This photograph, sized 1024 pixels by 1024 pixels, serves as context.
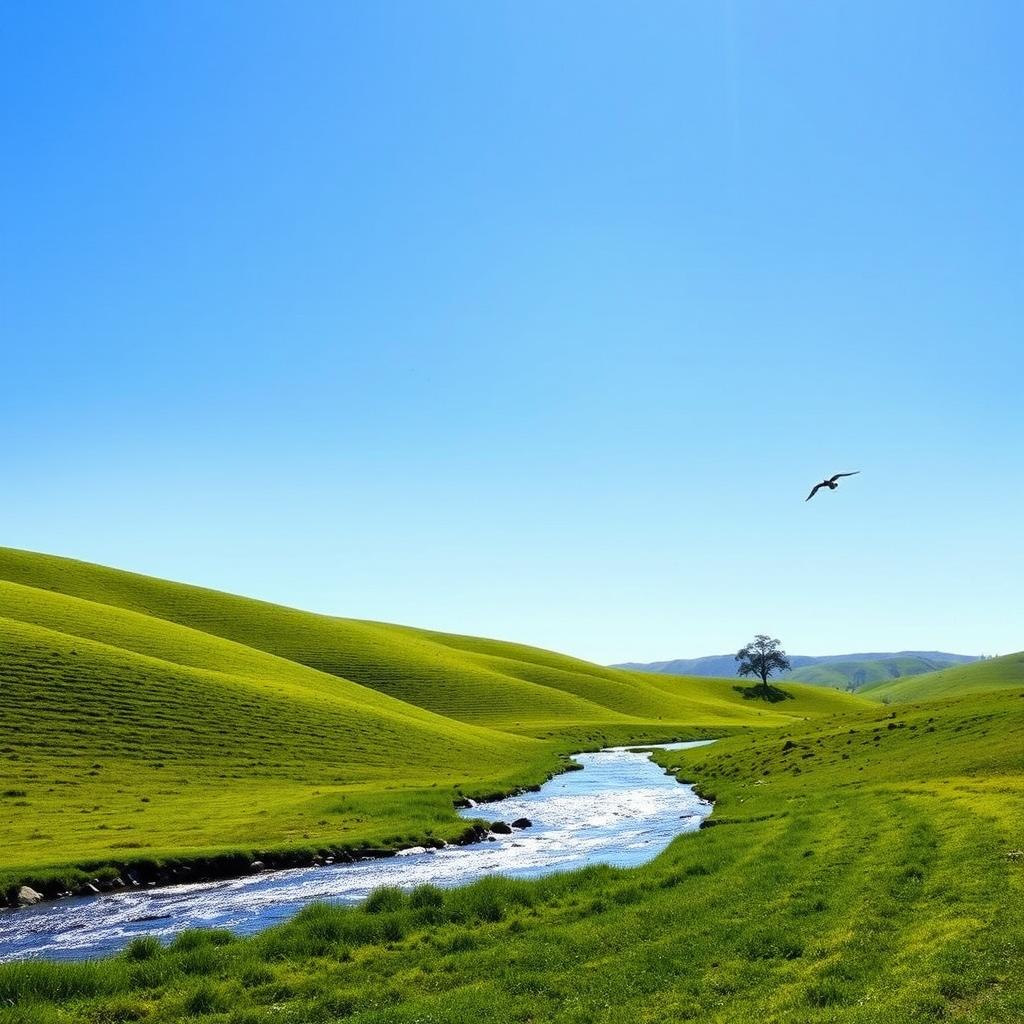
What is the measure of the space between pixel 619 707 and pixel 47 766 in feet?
408

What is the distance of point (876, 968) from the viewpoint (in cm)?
1530

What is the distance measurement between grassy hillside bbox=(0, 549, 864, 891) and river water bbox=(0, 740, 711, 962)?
3.11 metres

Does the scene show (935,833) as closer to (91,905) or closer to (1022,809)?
(1022,809)

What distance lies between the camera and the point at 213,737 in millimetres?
66312

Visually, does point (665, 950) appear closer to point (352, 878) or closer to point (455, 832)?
point (352, 878)

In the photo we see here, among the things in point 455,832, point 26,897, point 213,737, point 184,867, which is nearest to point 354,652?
point 213,737

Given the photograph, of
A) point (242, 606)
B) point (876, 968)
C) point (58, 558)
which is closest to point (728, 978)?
point (876, 968)

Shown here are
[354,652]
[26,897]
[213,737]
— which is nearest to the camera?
[26,897]

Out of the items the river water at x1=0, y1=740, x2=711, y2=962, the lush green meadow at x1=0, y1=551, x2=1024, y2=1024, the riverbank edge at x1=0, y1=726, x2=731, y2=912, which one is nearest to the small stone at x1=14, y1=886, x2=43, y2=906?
the riverbank edge at x1=0, y1=726, x2=731, y2=912

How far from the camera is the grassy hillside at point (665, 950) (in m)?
14.6

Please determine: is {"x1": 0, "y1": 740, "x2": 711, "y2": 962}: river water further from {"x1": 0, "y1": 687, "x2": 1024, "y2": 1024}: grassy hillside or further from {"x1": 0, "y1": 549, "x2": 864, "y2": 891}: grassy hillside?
{"x1": 0, "y1": 687, "x2": 1024, "y2": 1024}: grassy hillside

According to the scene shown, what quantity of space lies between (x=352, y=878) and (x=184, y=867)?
26.3ft

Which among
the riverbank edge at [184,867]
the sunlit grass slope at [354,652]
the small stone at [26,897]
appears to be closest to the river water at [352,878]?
the small stone at [26,897]

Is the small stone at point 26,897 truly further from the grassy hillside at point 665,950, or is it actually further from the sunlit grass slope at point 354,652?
the sunlit grass slope at point 354,652
